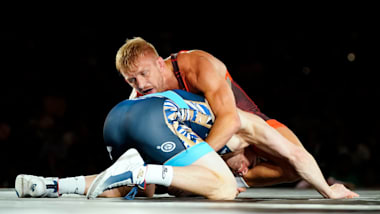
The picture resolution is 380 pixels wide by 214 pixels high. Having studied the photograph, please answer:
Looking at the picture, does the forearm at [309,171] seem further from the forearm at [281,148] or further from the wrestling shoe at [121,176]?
the wrestling shoe at [121,176]

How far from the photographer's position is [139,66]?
2971 millimetres

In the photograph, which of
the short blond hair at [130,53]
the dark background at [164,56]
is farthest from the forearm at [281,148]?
the dark background at [164,56]

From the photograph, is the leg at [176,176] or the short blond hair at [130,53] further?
the short blond hair at [130,53]

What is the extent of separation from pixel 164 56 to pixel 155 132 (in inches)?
179

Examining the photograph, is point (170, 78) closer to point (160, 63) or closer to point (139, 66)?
point (160, 63)

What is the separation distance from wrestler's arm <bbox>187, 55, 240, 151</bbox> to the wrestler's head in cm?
25

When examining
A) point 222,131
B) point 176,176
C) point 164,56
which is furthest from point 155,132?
point 164,56

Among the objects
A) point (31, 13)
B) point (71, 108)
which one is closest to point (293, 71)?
point (71, 108)

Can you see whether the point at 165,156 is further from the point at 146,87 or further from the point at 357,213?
the point at 357,213

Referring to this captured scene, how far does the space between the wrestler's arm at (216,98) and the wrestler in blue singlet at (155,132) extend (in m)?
0.18

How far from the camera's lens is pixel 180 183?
234 centimetres

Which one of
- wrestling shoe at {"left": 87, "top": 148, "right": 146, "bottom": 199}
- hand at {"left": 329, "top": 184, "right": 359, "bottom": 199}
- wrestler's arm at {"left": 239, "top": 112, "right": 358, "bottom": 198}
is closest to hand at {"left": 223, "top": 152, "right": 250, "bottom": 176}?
wrestler's arm at {"left": 239, "top": 112, "right": 358, "bottom": 198}

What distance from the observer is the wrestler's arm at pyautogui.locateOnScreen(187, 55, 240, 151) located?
2.68 meters

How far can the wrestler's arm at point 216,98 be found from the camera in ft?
8.79
